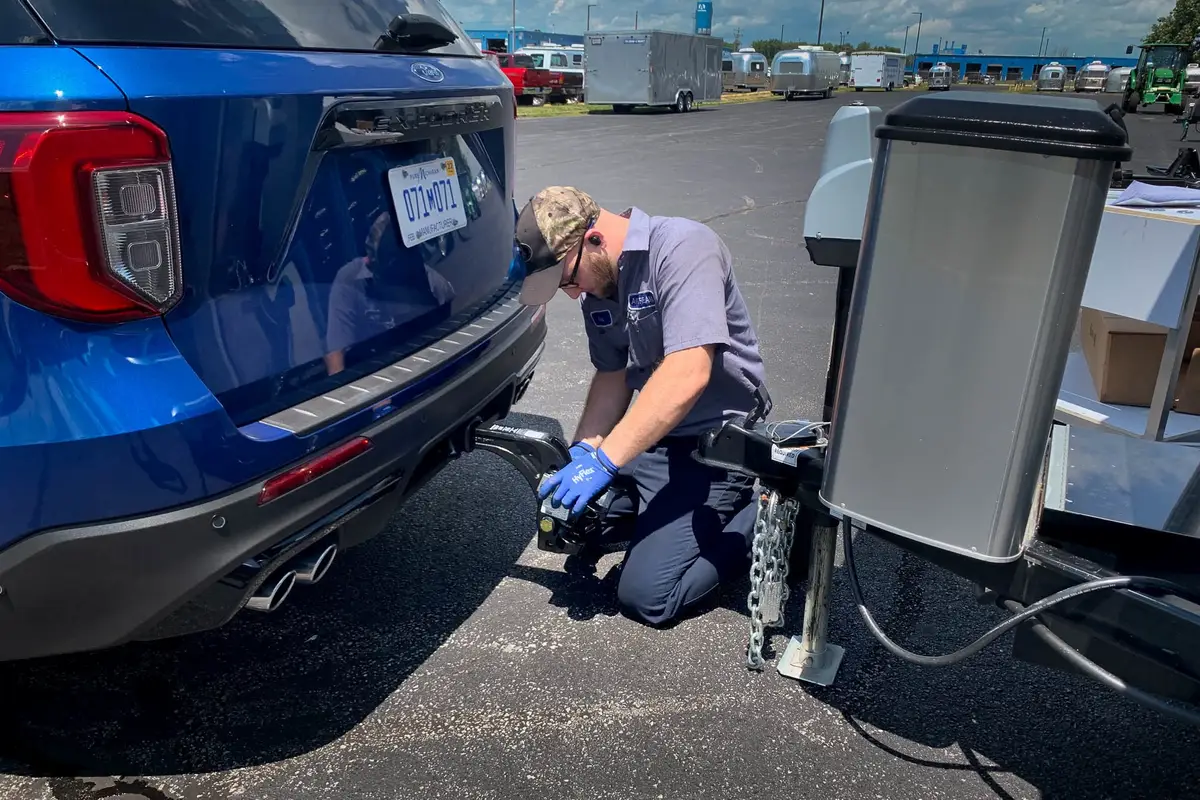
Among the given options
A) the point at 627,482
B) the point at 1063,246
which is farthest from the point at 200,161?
the point at 627,482

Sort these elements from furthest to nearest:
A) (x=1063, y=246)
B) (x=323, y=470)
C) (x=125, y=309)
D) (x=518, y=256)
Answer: (x=518, y=256)
(x=323, y=470)
(x=125, y=309)
(x=1063, y=246)

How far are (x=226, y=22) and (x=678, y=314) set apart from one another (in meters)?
1.26

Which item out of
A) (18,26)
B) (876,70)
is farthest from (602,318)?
(876,70)

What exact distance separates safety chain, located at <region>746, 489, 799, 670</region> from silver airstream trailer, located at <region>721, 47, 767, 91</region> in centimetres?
5411

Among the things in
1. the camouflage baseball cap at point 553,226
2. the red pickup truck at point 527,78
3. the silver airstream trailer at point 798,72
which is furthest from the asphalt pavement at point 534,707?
the silver airstream trailer at point 798,72

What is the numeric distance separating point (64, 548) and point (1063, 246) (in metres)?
1.80

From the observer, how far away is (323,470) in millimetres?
1942

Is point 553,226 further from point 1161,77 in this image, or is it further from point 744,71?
point 744,71

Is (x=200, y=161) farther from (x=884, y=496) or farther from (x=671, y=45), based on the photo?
(x=671, y=45)

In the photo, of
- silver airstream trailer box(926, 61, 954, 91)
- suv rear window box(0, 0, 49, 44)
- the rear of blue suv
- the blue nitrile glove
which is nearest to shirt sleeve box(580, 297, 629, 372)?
the blue nitrile glove

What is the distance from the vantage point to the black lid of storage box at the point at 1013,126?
4.81ft

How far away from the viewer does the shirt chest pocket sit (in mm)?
2660

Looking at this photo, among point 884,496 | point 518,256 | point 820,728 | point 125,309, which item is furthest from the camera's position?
point 518,256

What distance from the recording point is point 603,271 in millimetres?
2656
